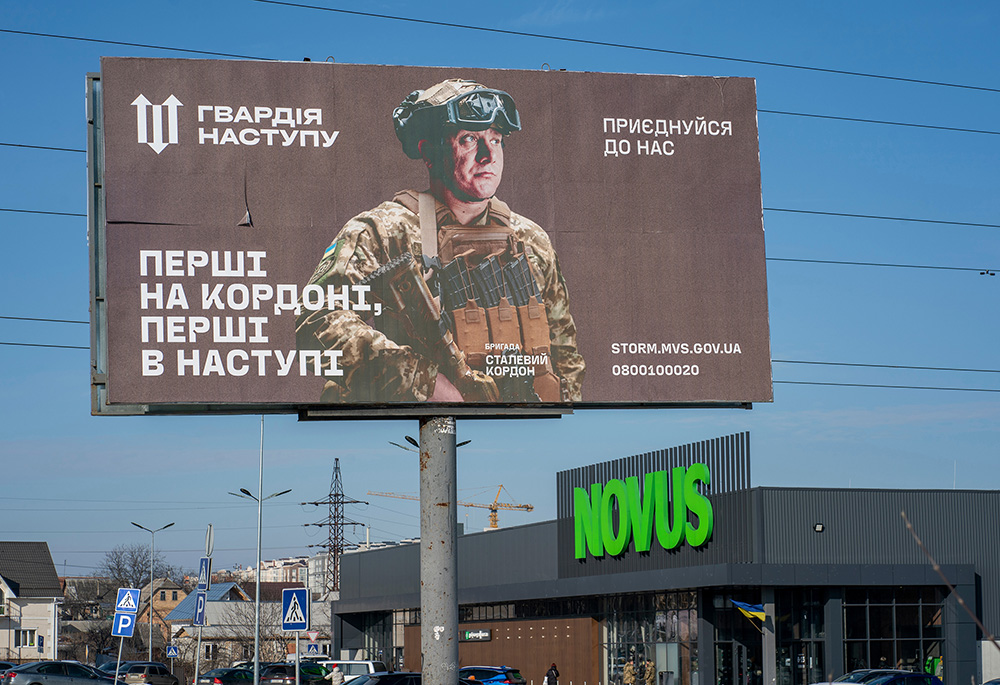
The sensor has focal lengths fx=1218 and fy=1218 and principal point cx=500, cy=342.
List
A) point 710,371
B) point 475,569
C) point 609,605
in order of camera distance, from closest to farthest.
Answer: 1. point 710,371
2. point 609,605
3. point 475,569

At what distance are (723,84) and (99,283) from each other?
10247 millimetres

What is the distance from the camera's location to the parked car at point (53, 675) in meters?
42.8

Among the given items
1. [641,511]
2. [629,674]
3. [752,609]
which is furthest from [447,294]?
[629,674]

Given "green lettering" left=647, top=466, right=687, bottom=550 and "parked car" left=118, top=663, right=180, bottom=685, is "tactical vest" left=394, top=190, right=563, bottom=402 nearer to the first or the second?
"green lettering" left=647, top=466, right=687, bottom=550

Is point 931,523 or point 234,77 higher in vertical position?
point 234,77

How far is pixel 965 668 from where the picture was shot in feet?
Result: 124

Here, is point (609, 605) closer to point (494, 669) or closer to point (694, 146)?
point (494, 669)

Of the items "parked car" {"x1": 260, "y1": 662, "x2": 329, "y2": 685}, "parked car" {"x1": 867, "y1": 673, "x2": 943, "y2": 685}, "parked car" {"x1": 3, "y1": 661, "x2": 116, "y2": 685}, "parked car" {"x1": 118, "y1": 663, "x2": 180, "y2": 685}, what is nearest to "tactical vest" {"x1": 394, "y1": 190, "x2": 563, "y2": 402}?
"parked car" {"x1": 867, "y1": 673, "x2": 943, "y2": 685}

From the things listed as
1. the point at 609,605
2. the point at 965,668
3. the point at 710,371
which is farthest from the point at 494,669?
the point at 710,371

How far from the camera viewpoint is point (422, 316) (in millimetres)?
18188

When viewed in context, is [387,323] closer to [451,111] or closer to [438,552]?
[451,111]

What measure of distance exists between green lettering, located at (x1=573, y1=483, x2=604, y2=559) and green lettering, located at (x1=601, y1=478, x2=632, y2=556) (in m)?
0.42

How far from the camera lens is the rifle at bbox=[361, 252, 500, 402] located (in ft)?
59.6

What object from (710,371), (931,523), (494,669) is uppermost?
(710,371)
